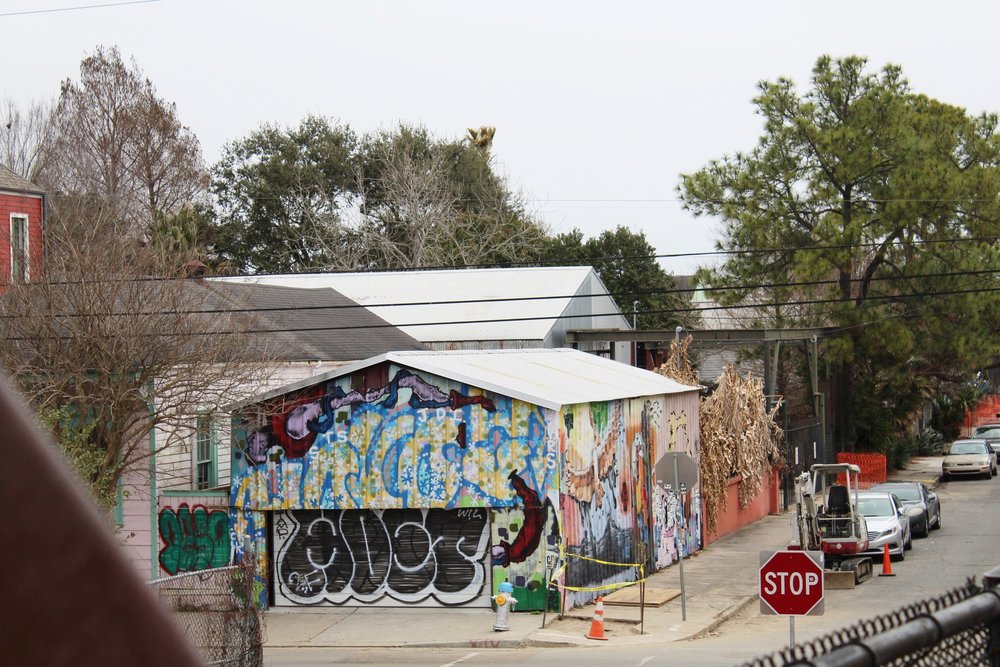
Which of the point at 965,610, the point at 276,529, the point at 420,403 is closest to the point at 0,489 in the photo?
the point at 965,610

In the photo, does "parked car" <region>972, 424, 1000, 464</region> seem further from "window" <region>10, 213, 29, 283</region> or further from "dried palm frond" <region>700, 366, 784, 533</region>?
"window" <region>10, 213, 29, 283</region>

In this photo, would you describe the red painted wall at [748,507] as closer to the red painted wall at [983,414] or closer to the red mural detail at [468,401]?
the red mural detail at [468,401]

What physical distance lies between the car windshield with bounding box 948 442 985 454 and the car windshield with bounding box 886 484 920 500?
57.2ft

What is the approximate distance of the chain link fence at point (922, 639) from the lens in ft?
7.50

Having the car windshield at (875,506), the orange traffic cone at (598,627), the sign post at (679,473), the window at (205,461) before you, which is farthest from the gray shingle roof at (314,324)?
the car windshield at (875,506)

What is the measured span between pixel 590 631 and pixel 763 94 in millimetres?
34151

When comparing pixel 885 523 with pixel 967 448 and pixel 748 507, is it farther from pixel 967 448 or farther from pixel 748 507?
pixel 967 448

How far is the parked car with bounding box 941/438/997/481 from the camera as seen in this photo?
48125mm

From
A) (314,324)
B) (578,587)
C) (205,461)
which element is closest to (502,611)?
(578,587)

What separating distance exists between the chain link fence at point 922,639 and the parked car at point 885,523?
979 inches

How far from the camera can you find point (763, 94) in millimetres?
49500

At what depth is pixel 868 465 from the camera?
45.5 metres

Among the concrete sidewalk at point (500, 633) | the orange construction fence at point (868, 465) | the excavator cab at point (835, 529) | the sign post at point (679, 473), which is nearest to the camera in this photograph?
the concrete sidewalk at point (500, 633)

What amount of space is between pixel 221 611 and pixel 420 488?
27.1 ft
